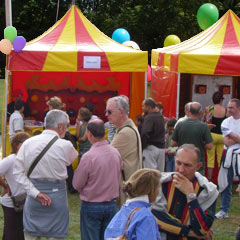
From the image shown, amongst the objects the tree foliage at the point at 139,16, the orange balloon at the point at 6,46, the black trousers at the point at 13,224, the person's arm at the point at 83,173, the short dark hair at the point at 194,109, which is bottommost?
the black trousers at the point at 13,224

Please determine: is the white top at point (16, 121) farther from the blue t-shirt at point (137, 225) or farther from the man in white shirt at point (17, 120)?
the blue t-shirt at point (137, 225)

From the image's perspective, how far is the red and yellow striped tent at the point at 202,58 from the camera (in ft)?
27.2

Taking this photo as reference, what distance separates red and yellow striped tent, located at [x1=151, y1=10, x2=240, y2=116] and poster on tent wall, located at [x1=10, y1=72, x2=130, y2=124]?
1032 millimetres

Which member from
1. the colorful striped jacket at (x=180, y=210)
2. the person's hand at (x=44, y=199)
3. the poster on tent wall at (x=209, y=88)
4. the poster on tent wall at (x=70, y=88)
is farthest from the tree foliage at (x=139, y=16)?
the colorful striped jacket at (x=180, y=210)

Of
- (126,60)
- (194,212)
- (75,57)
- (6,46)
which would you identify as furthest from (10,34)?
(194,212)

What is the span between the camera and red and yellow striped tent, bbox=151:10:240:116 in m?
8.30

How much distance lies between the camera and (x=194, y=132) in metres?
6.66

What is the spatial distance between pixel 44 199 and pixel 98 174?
0.53 meters

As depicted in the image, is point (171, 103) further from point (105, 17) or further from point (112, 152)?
point (105, 17)

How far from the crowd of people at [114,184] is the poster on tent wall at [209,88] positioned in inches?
173

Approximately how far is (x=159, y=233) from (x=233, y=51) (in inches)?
235

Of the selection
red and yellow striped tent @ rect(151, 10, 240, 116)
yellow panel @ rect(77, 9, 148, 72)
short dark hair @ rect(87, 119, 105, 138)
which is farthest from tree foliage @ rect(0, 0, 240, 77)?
short dark hair @ rect(87, 119, 105, 138)

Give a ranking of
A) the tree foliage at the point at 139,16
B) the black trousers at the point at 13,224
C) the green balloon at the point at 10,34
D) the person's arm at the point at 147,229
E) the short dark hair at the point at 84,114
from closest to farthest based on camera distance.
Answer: the person's arm at the point at 147,229 < the black trousers at the point at 13,224 < the short dark hair at the point at 84,114 < the green balloon at the point at 10,34 < the tree foliage at the point at 139,16

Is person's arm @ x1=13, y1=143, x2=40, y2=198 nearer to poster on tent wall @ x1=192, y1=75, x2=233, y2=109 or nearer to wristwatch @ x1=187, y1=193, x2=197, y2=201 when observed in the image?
wristwatch @ x1=187, y1=193, x2=197, y2=201
